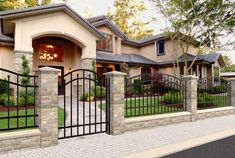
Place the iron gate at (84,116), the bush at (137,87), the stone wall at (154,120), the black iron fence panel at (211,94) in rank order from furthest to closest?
the black iron fence panel at (211,94), the bush at (137,87), the stone wall at (154,120), the iron gate at (84,116)

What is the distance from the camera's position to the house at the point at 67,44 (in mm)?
14727

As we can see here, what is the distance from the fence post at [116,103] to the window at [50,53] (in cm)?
1205

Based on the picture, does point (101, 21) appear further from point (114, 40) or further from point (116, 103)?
point (116, 103)

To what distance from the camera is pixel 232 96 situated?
43.5ft

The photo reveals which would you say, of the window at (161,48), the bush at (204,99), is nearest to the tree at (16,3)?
the window at (161,48)

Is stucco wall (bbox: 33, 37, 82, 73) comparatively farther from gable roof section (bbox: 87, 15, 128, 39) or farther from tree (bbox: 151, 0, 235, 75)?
tree (bbox: 151, 0, 235, 75)

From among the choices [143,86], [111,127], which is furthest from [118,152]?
[143,86]

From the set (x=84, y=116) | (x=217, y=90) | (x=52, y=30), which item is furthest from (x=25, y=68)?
(x=217, y=90)

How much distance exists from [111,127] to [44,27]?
35.0 feet

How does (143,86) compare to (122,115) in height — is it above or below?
above

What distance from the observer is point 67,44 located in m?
19.8

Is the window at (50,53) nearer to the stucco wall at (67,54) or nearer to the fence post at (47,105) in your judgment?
the stucco wall at (67,54)

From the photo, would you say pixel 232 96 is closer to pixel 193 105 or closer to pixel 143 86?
pixel 193 105

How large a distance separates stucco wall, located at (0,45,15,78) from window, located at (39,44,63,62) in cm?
277
